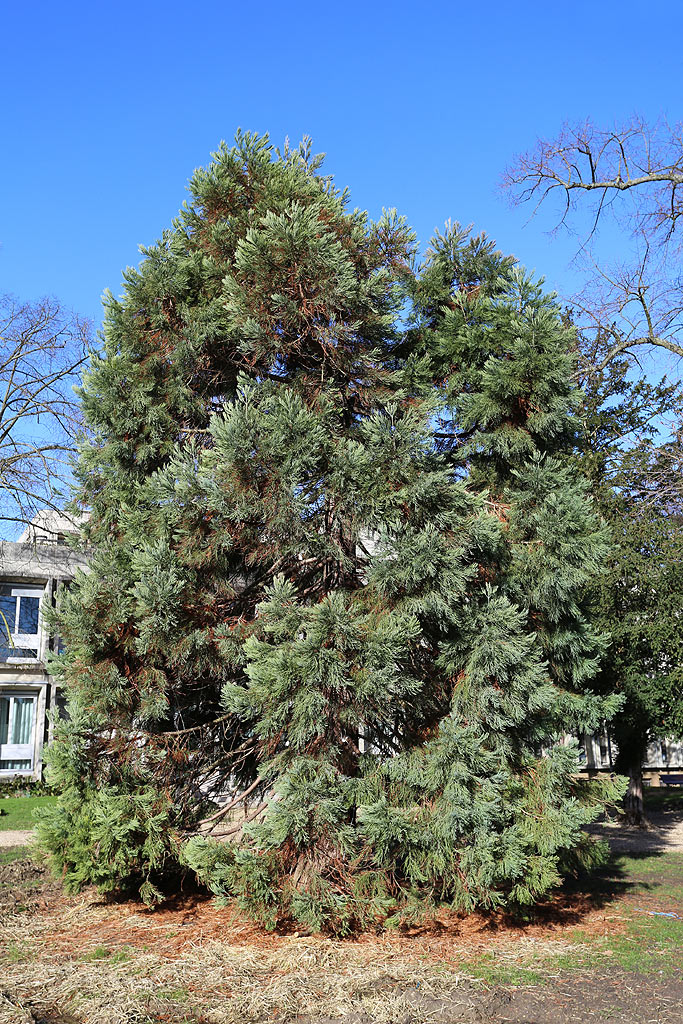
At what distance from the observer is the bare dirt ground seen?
16.0 feet

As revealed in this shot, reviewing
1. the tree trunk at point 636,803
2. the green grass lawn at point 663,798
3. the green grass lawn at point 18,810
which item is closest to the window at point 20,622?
the green grass lawn at point 18,810

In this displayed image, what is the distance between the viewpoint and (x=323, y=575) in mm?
7516

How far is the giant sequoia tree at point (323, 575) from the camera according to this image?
20.9 ft

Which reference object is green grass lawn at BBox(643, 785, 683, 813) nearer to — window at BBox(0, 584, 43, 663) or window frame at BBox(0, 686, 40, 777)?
window frame at BBox(0, 686, 40, 777)

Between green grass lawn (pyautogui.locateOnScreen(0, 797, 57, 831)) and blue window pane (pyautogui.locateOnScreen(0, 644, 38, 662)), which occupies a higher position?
blue window pane (pyautogui.locateOnScreen(0, 644, 38, 662))

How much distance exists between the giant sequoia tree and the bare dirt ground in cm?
37

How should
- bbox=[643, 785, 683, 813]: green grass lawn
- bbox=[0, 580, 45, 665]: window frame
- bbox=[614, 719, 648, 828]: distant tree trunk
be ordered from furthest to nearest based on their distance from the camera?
bbox=[0, 580, 45, 665]: window frame < bbox=[643, 785, 683, 813]: green grass lawn < bbox=[614, 719, 648, 828]: distant tree trunk

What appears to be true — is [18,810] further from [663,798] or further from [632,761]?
[663,798]

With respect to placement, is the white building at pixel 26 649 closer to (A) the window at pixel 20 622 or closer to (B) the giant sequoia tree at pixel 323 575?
(A) the window at pixel 20 622

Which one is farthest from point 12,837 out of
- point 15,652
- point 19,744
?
point 15,652

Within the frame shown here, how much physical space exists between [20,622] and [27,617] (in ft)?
0.85

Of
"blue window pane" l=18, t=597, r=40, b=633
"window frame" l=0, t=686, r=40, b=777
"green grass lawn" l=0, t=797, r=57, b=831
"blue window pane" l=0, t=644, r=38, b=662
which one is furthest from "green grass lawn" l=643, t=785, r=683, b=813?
"blue window pane" l=18, t=597, r=40, b=633

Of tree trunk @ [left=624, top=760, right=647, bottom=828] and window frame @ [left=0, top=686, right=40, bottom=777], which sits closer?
tree trunk @ [left=624, top=760, right=647, bottom=828]

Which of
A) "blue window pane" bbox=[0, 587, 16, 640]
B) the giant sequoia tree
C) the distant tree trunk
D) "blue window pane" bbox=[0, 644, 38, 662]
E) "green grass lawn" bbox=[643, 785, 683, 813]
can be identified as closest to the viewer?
the giant sequoia tree
